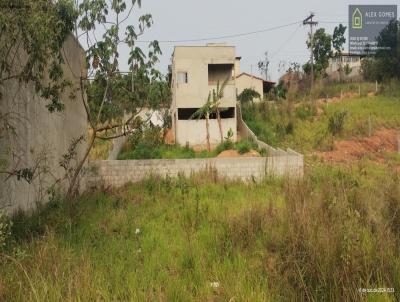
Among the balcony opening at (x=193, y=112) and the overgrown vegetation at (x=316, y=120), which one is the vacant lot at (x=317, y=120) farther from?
the balcony opening at (x=193, y=112)

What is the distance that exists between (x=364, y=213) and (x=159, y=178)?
8.91 metres

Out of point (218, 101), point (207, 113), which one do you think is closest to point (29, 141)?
point (207, 113)

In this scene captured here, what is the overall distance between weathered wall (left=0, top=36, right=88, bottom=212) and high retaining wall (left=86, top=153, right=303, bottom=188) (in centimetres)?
330

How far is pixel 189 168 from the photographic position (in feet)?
43.7

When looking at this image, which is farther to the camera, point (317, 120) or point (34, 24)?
point (317, 120)

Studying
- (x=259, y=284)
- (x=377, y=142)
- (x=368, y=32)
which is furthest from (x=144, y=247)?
(x=368, y=32)

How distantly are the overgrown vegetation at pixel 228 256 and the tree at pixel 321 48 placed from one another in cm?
3284

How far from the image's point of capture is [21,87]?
6.30 m

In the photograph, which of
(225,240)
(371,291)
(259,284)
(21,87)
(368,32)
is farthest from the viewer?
(368,32)

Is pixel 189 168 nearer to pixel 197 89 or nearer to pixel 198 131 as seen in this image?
pixel 198 131

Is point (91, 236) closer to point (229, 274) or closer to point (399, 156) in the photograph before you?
point (229, 274)

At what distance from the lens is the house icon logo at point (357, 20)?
3474 centimetres

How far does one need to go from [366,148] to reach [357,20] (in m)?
19.4

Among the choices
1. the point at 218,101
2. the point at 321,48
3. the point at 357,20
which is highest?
the point at 357,20
